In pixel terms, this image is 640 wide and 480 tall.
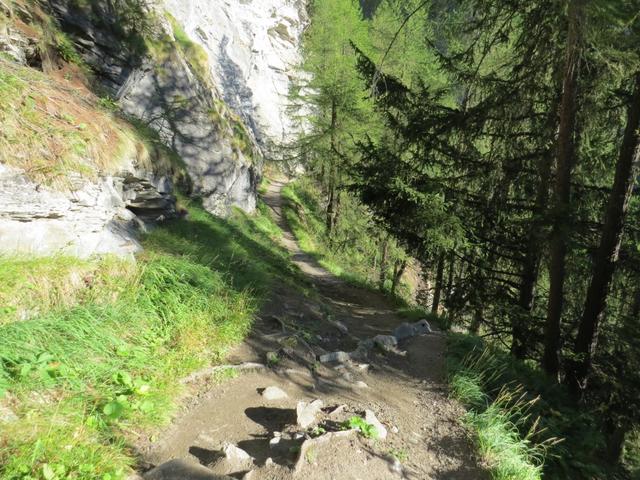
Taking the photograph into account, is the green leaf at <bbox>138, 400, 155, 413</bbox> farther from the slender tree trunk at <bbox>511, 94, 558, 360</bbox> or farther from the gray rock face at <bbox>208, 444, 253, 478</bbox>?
the slender tree trunk at <bbox>511, 94, 558, 360</bbox>

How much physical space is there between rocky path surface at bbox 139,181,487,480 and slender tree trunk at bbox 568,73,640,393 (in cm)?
278

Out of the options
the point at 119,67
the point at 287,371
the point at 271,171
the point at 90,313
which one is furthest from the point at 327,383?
the point at 271,171

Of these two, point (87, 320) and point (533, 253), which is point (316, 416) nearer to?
point (87, 320)

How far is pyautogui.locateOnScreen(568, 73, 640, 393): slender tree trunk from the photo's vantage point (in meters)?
6.13

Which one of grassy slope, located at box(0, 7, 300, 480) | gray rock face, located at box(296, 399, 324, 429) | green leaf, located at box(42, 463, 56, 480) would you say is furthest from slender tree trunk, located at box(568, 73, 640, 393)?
green leaf, located at box(42, 463, 56, 480)

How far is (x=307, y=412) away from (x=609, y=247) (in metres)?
6.12

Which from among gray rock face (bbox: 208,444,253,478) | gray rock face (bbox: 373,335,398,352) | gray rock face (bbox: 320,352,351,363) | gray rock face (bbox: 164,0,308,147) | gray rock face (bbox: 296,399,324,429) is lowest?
gray rock face (bbox: 208,444,253,478)

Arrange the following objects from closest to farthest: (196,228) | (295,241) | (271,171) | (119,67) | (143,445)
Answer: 1. (143,445)
2. (196,228)
3. (119,67)
4. (295,241)
5. (271,171)

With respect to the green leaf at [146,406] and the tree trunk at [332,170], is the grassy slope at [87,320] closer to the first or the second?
the green leaf at [146,406]

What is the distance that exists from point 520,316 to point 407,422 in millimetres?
4103

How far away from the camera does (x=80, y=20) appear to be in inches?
351

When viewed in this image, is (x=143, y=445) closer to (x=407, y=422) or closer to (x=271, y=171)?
(x=407, y=422)

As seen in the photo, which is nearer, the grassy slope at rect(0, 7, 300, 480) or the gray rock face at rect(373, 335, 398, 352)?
the grassy slope at rect(0, 7, 300, 480)

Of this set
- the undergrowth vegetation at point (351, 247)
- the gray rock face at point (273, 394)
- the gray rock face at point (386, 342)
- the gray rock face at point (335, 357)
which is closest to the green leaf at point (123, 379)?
the gray rock face at point (273, 394)
